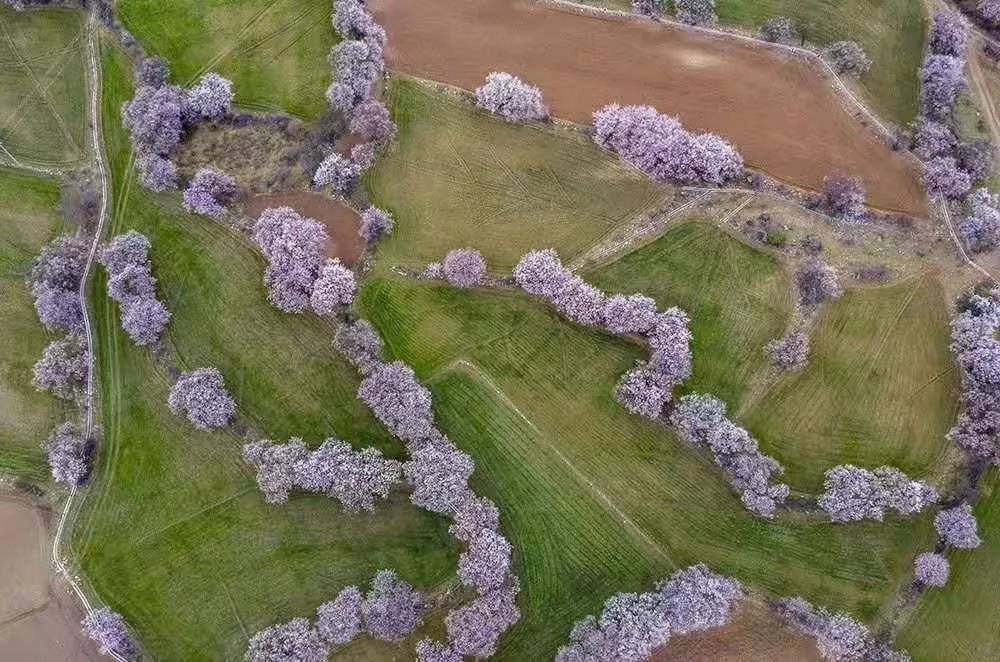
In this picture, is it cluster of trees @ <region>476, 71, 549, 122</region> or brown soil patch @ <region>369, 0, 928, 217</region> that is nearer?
cluster of trees @ <region>476, 71, 549, 122</region>

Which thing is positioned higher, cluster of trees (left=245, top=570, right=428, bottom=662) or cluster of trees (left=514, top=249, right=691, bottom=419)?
cluster of trees (left=514, top=249, right=691, bottom=419)

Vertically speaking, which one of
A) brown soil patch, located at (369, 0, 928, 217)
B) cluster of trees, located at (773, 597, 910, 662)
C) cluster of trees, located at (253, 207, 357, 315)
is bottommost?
cluster of trees, located at (773, 597, 910, 662)

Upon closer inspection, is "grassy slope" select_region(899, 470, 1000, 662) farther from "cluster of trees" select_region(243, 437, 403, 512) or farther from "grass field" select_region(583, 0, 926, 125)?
"cluster of trees" select_region(243, 437, 403, 512)

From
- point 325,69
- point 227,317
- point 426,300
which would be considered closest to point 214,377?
point 227,317

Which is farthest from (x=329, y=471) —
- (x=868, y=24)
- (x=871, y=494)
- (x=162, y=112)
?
(x=868, y=24)

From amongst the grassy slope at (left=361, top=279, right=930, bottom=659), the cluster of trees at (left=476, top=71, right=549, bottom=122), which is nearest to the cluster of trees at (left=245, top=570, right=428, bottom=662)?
the grassy slope at (left=361, top=279, right=930, bottom=659)

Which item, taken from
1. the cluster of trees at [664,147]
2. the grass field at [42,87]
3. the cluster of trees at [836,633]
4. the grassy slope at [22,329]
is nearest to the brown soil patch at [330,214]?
the grass field at [42,87]

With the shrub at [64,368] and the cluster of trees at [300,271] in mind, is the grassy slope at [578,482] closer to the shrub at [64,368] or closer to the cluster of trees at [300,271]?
the cluster of trees at [300,271]
